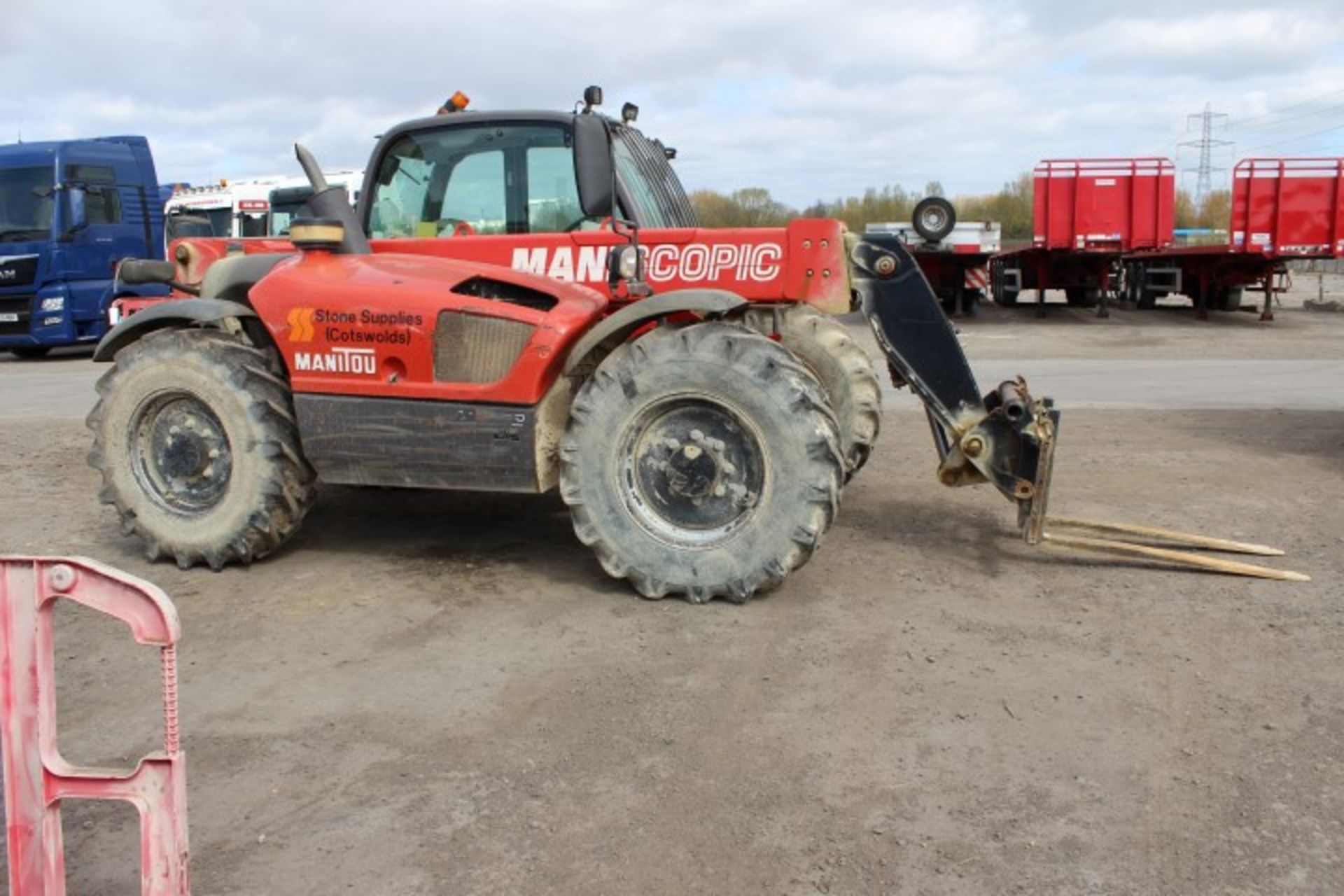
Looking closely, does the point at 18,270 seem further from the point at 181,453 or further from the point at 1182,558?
the point at 1182,558

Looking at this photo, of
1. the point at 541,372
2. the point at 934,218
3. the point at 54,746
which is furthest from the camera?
the point at 934,218

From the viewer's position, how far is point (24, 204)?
17953mm

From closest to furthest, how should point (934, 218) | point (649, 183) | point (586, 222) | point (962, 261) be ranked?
point (586, 222) < point (649, 183) < point (934, 218) < point (962, 261)

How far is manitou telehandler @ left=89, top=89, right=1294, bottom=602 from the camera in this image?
529 cm

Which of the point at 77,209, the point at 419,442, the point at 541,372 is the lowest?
the point at 419,442

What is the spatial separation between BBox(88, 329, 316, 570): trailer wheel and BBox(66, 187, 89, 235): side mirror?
1362 centimetres

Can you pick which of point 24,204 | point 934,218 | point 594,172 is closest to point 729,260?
point 594,172

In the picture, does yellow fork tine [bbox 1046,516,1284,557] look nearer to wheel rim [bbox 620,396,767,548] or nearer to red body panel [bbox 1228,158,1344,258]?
wheel rim [bbox 620,396,767,548]

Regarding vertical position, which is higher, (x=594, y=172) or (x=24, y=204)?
(x=24, y=204)

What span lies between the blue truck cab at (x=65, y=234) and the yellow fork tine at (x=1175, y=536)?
15908 millimetres

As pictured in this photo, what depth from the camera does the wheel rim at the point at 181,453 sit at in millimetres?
5980

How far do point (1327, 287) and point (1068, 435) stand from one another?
3443 cm

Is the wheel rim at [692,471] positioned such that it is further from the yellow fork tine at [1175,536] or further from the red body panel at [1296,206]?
the red body panel at [1296,206]

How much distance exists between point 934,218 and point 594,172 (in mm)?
4499
